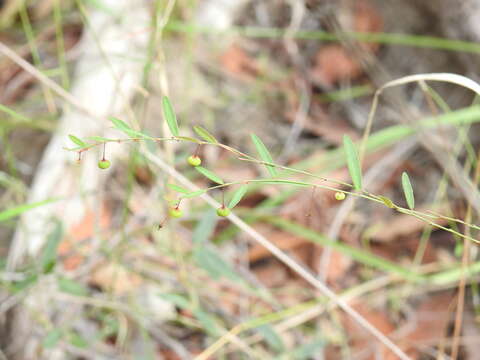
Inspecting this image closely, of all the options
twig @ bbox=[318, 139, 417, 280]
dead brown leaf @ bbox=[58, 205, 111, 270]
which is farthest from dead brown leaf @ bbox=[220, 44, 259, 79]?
dead brown leaf @ bbox=[58, 205, 111, 270]

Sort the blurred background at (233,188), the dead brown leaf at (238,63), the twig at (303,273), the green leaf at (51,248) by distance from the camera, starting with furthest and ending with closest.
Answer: the dead brown leaf at (238,63) → the blurred background at (233,188) → the green leaf at (51,248) → the twig at (303,273)

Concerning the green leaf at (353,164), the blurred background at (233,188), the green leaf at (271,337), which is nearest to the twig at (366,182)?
the blurred background at (233,188)

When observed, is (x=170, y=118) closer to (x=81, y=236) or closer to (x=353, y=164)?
(x=353, y=164)

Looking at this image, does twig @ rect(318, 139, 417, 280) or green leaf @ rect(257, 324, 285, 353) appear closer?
green leaf @ rect(257, 324, 285, 353)

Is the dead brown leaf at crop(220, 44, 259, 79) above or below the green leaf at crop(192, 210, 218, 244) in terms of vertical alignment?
above

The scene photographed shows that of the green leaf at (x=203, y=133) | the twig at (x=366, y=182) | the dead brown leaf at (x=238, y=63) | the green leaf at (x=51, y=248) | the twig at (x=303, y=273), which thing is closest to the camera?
the green leaf at (x=203, y=133)

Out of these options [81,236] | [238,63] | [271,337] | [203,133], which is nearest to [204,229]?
[271,337]

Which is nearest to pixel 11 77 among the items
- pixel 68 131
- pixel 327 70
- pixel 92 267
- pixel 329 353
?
pixel 68 131

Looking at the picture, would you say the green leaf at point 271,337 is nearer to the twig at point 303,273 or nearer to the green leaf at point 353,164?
the twig at point 303,273

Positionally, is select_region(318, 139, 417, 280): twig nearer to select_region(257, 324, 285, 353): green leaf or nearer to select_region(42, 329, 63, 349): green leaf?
select_region(257, 324, 285, 353): green leaf

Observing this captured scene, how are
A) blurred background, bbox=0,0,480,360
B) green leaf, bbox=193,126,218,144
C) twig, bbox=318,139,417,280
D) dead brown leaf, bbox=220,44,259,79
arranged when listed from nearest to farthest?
green leaf, bbox=193,126,218,144 < blurred background, bbox=0,0,480,360 < twig, bbox=318,139,417,280 < dead brown leaf, bbox=220,44,259,79
